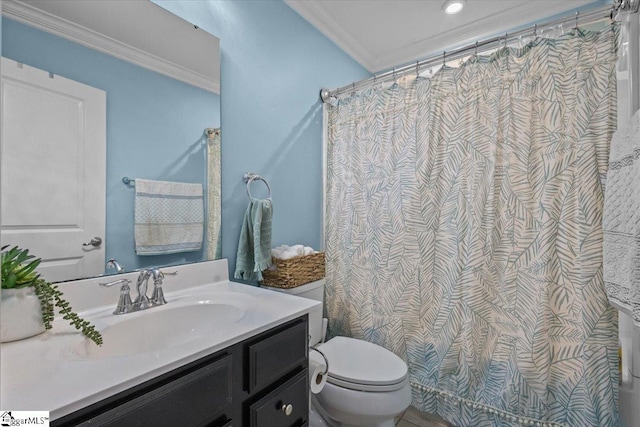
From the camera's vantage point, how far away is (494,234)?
60.0 inches

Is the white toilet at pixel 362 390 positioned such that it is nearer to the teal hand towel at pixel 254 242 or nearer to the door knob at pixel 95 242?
the teal hand towel at pixel 254 242

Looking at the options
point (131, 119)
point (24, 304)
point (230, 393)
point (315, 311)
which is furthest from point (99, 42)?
point (315, 311)

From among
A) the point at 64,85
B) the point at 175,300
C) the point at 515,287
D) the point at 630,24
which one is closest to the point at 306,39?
the point at 64,85

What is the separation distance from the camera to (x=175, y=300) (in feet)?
3.96

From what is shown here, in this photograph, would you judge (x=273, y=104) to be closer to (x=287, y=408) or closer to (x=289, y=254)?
(x=289, y=254)

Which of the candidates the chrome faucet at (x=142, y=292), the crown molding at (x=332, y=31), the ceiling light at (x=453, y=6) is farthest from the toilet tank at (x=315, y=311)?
the ceiling light at (x=453, y=6)

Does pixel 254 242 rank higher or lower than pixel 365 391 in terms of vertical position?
higher

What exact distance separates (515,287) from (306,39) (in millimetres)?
A: 1844

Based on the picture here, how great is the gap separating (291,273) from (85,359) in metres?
0.95

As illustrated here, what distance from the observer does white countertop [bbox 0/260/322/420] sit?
61 cm

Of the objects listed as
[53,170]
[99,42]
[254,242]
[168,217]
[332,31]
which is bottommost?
[254,242]

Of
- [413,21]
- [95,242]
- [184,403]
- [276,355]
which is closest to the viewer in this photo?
[184,403]

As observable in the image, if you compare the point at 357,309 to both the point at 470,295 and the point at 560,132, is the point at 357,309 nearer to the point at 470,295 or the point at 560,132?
the point at 470,295

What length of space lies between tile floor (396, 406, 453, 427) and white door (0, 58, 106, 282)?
168 centimetres
